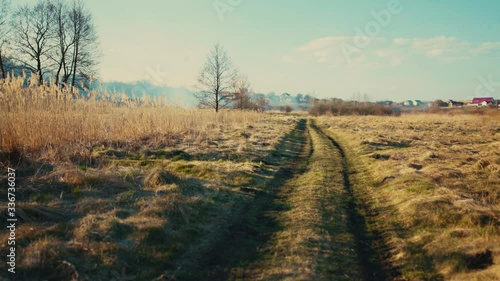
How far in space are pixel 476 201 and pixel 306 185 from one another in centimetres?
376

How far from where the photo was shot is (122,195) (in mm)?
6734

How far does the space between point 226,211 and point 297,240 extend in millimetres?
1932

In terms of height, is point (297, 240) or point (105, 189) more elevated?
point (105, 189)

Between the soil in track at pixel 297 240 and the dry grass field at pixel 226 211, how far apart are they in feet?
0.09

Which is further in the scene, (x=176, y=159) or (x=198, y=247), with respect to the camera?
(x=176, y=159)

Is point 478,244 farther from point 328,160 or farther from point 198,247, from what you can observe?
point 328,160

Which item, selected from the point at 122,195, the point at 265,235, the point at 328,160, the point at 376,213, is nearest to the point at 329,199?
the point at 376,213

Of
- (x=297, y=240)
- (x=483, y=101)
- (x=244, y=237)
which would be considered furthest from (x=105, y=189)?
(x=483, y=101)

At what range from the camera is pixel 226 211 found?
22.5ft

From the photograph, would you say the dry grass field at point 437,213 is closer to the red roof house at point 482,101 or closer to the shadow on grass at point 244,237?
the shadow on grass at point 244,237

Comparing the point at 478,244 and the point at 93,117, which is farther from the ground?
the point at 93,117

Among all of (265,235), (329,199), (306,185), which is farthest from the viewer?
(306,185)

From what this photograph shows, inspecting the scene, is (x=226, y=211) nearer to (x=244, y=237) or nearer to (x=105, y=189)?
(x=244, y=237)

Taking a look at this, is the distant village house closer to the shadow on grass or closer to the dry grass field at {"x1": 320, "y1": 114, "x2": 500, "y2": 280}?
the dry grass field at {"x1": 320, "y1": 114, "x2": 500, "y2": 280}
